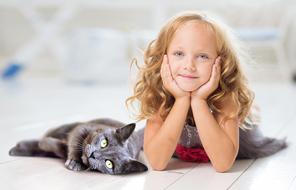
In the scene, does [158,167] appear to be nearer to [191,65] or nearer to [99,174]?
[99,174]

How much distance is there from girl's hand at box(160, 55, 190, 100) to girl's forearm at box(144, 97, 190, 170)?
0.01 metres

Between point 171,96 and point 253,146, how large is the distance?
275mm

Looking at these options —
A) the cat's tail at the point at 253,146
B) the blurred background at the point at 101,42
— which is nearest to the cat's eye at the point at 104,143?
the cat's tail at the point at 253,146

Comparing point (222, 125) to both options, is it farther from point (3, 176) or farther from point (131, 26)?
point (131, 26)

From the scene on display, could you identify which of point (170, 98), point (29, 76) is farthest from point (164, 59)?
point (29, 76)

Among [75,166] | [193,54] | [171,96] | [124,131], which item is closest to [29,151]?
[75,166]

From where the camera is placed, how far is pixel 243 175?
103 cm

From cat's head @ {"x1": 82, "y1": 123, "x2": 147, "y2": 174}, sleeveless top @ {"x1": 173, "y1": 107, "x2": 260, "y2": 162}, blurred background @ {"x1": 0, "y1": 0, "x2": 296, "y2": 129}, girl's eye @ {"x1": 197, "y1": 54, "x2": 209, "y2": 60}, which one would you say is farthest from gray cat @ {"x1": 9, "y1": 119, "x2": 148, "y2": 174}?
blurred background @ {"x1": 0, "y1": 0, "x2": 296, "y2": 129}

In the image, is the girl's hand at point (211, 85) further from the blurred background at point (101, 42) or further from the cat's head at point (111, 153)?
the blurred background at point (101, 42)

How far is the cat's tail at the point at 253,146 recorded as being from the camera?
1188 mm

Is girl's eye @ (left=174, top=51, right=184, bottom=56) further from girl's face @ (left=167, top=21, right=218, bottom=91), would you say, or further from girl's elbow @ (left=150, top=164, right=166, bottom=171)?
girl's elbow @ (left=150, top=164, right=166, bottom=171)

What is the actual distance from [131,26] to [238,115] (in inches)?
120

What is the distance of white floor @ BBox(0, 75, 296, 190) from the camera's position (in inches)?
38.4

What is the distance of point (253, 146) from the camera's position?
120cm
